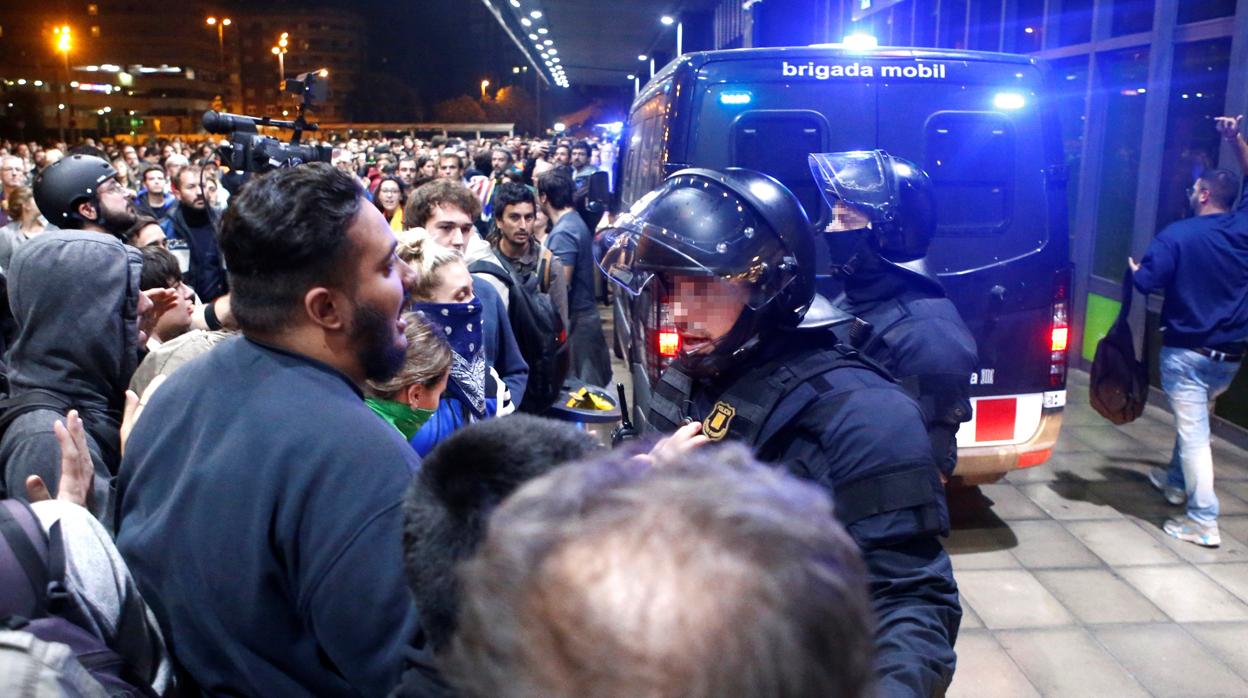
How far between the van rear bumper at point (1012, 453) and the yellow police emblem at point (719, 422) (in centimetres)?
348

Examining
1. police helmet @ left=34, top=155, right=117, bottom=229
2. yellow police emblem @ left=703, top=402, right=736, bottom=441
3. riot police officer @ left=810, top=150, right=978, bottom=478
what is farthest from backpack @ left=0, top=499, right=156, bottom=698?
police helmet @ left=34, top=155, right=117, bottom=229

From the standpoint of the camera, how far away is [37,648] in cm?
110

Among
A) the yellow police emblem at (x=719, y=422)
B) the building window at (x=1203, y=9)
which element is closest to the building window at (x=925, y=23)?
the building window at (x=1203, y=9)

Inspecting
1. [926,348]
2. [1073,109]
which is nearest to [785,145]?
[926,348]

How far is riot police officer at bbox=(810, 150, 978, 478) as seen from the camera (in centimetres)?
323

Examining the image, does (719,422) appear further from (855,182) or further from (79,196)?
(79,196)

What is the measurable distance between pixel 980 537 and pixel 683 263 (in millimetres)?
3944

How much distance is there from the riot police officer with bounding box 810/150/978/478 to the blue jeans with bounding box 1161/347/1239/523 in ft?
8.65

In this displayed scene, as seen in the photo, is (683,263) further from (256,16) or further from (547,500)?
(256,16)

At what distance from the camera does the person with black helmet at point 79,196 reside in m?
4.20

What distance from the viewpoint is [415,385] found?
8.64ft

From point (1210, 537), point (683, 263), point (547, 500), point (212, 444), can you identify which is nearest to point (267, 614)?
point (212, 444)

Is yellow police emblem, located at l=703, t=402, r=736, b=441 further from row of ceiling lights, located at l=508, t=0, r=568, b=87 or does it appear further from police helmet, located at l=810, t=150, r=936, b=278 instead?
row of ceiling lights, located at l=508, t=0, r=568, b=87

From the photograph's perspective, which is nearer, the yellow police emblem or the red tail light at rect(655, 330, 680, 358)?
the yellow police emblem
